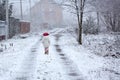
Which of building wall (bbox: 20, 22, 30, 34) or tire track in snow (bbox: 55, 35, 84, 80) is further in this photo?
building wall (bbox: 20, 22, 30, 34)

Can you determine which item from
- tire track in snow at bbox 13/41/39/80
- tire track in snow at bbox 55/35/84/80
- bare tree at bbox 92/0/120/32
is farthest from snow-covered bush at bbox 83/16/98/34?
tire track in snow at bbox 13/41/39/80

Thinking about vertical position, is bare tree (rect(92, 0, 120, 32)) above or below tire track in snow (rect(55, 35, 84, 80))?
above

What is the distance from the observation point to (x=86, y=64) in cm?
1470

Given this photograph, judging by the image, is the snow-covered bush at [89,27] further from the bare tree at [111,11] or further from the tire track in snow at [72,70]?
the tire track in snow at [72,70]

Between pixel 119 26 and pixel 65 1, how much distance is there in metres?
21.4

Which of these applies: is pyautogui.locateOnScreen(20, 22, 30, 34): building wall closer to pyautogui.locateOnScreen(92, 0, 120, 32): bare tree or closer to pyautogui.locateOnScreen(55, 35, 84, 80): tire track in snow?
pyautogui.locateOnScreen(92, 0, 120, 32): bare tree

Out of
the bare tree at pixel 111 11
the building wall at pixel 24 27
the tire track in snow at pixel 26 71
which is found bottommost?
the tire track in snow at pixel 26 71

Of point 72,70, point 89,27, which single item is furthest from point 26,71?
point 89,27

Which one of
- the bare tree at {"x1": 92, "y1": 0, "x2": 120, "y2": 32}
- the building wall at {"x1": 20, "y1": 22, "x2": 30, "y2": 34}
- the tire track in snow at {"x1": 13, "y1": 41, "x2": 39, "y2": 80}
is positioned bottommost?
the tire track in snow at {"x1": 13, "y1": 41, "x2": 39, "y2": 80}

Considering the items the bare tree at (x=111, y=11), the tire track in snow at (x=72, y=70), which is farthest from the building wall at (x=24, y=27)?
the tire track in snow at (x=72, y=70)

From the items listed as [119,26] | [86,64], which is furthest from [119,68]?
[119,26]

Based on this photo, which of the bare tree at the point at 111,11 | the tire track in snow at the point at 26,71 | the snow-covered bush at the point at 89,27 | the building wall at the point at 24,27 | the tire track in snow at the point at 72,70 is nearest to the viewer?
the tire track in snow at the point at 72,70

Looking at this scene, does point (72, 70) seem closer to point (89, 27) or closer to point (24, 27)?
point (89, 27)

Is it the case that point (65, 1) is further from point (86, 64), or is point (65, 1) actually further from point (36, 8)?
point (36, 8)
